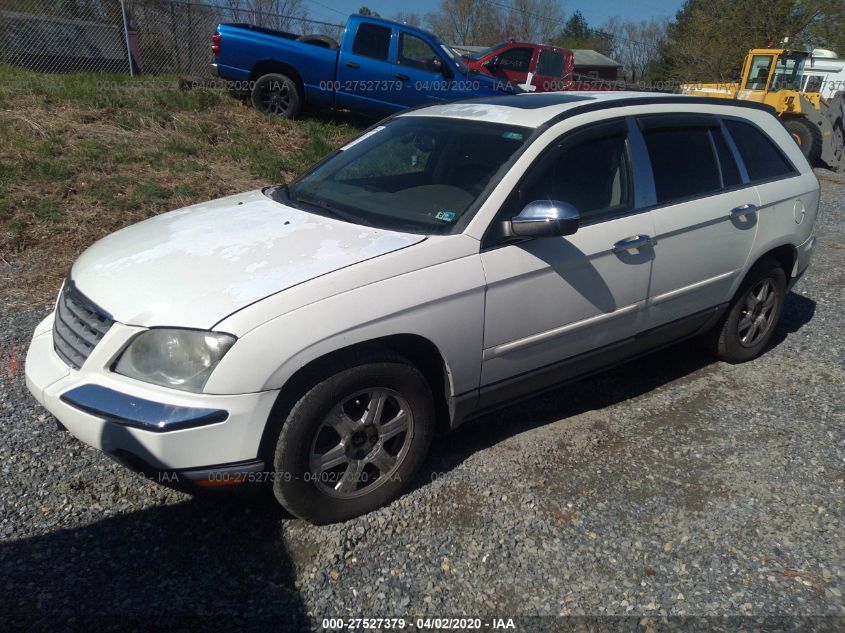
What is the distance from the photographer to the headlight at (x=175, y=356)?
259 centimetres

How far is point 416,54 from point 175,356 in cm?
976

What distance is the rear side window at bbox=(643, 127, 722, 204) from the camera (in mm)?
3973

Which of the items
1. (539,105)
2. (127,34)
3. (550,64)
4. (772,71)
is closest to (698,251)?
(539,105)

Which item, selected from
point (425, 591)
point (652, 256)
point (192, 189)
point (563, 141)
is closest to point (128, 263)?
point (425, 591)

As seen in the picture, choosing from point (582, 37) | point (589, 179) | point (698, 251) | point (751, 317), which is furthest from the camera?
point (582, 37)

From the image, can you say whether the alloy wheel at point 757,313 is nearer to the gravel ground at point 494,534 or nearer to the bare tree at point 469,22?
the gravel ground at point 494,534

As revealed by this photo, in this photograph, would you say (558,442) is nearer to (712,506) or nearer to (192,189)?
(712,506)

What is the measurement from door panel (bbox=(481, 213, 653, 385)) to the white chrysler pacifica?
0.04ft

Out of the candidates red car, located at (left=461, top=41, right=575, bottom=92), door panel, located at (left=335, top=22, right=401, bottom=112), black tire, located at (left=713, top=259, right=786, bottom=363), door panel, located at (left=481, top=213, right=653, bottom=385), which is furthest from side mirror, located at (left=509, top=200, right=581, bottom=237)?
red car, located at (left=461, top=41, right=575, bottom=92)

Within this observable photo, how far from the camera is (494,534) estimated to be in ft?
10.0

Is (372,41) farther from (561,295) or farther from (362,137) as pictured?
(561,295)

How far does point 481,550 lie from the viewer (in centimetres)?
296

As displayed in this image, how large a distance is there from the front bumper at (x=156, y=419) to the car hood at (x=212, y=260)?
218 millimetres

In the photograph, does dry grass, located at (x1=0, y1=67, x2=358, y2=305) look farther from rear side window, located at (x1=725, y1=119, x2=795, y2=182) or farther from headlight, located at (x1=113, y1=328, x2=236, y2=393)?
rear side window, located at (x1=725, y1=119, x2=795, y2=182)
